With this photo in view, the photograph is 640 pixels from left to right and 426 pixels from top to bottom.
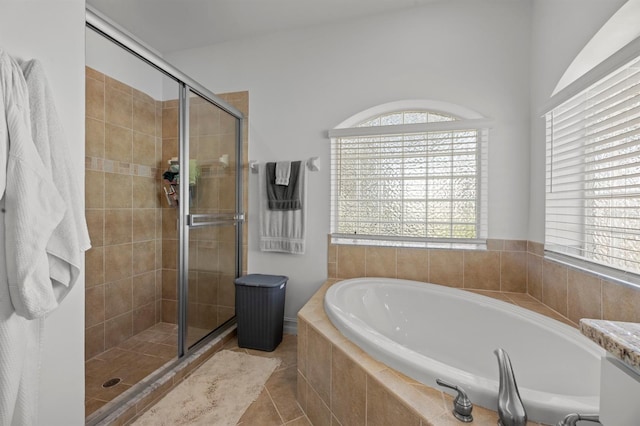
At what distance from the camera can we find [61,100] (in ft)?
3.46

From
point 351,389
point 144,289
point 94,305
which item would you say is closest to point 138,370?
point 94,305

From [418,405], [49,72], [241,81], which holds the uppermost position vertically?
[241,81]

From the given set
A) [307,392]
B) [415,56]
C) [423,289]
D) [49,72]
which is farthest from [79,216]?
[415,56]

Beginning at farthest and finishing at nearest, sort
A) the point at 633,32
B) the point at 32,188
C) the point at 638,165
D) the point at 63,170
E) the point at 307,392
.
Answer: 1. the point at 307,392
2. the point at 633,32
3. the point at 638,165
4. the point at 63,170
5. the point at 32,188

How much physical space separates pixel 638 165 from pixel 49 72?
2.27m

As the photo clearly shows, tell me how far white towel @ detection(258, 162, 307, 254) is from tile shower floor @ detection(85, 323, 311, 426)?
759 millimetres

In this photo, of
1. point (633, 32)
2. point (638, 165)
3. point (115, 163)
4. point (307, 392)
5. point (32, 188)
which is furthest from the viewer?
point (115, 163)

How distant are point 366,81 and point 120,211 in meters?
2.16

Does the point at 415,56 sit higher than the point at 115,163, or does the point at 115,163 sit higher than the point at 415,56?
the point at 415,56

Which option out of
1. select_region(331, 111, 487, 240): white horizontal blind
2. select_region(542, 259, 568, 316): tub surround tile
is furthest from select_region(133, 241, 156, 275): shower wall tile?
select_region(542, 259, 568, 316): tub surround tile

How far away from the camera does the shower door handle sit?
76.2 inches

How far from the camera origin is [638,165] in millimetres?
1096

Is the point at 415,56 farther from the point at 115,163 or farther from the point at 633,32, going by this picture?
the point at 115,163

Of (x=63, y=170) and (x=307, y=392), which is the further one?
(x=307, y=392)
